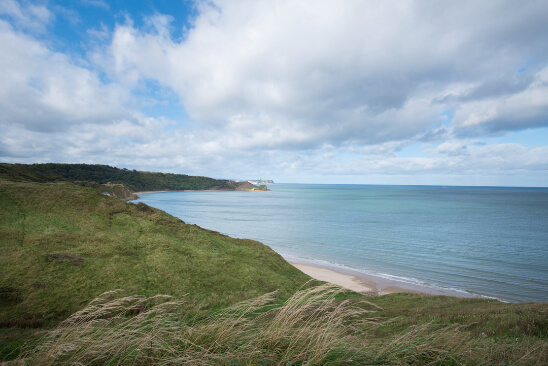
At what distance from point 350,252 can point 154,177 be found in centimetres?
18575

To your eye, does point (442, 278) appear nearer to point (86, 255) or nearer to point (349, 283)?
point (349, 283)

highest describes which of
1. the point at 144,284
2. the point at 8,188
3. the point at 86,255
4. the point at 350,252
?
the point at 8,188

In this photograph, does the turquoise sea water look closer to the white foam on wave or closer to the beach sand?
the white foam on wave

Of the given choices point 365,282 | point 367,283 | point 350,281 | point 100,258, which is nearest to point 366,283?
point 367,283

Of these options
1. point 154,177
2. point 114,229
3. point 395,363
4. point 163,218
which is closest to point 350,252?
point 163,218

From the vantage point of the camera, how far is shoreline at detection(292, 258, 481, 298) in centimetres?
1969

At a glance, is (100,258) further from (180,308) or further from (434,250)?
(434,250)

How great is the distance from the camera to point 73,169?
11550 cm

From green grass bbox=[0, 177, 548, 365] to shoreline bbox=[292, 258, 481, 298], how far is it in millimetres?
7788

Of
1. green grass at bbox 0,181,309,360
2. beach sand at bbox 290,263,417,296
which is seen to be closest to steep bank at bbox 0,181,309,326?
green grass at bbox 0,181,309,360

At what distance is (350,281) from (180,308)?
18.1 metres

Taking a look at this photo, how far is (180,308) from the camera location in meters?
7.64

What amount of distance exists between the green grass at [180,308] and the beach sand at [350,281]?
720 centimetres

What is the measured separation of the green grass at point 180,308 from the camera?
3.49 m
